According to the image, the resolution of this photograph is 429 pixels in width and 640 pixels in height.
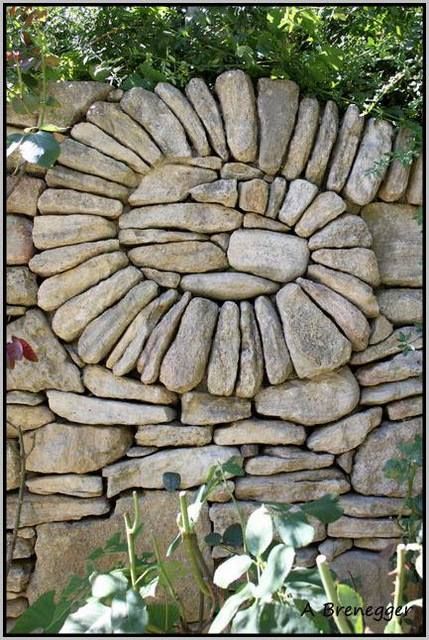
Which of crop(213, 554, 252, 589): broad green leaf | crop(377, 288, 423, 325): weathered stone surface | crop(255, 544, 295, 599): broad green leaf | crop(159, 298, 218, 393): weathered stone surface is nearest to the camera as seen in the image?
crop(255, 544, 295, 599): broad green leaf

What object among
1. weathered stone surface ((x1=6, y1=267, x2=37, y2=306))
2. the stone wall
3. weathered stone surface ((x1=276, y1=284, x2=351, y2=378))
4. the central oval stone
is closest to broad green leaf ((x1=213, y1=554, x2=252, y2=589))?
the stone wall

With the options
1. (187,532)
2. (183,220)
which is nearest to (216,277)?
(183,220)

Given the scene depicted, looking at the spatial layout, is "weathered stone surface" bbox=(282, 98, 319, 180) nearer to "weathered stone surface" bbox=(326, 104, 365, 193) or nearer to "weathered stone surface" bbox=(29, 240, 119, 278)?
"weathered stone surface" bbox=(326, 104, 365, 193)

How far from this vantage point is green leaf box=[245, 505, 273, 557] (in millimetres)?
1423

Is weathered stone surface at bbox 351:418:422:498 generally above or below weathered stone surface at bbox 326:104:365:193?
below

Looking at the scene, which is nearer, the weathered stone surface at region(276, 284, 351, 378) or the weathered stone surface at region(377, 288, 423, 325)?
the weathered stone surface at region(276, 284, 351, 378)

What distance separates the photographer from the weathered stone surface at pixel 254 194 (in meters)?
2.03

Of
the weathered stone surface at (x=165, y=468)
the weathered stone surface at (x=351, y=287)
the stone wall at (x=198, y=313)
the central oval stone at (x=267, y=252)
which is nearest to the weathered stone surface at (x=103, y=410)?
the stone wall at (x=198, y=313)

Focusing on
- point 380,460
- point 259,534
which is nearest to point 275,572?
point 259,534

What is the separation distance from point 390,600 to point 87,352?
3.54 ft

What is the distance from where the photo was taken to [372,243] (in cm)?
210

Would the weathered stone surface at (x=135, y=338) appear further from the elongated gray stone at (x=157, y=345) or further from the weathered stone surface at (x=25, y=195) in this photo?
the weathered stone surface at (x=25, y=195)

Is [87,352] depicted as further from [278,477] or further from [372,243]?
[372,243]

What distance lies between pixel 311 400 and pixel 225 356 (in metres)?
0.27
